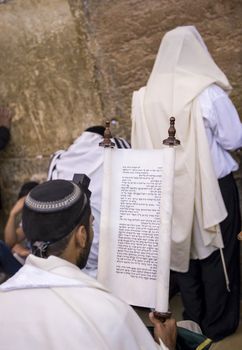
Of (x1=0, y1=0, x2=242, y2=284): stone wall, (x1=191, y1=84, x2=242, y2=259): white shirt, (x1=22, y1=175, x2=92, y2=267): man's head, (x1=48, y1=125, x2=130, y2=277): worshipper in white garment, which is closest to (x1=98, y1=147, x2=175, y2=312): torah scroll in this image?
(x1=22, y1=175, x2=92, y2=267): man's head

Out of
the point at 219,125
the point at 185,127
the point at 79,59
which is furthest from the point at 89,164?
the point at 79,59

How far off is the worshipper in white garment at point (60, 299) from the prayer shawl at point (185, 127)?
1.35 m

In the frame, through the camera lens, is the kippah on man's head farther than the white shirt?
No

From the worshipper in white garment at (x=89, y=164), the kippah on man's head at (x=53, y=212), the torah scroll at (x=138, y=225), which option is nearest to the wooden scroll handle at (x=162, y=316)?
the torah scroll at (x=138, y=225)

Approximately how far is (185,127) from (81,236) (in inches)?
57.0

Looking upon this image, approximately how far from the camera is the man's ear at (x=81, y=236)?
1845mm

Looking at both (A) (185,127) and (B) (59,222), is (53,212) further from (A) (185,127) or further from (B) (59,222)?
(A) (185,127)

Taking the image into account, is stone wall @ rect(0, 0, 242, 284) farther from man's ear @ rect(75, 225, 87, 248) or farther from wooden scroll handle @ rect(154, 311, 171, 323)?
man's ear @ rect(75, 225, 87, 248)

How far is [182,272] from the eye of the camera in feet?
11.1

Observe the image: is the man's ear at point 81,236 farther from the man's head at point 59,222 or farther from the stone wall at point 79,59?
the stone wall at point 79,59

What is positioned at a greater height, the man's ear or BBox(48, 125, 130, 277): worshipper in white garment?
the man's ear

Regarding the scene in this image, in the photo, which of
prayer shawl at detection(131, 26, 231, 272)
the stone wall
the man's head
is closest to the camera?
the man's head

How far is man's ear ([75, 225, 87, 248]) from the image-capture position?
1845 millimetres

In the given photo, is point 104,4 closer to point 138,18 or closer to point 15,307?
point 138,18
